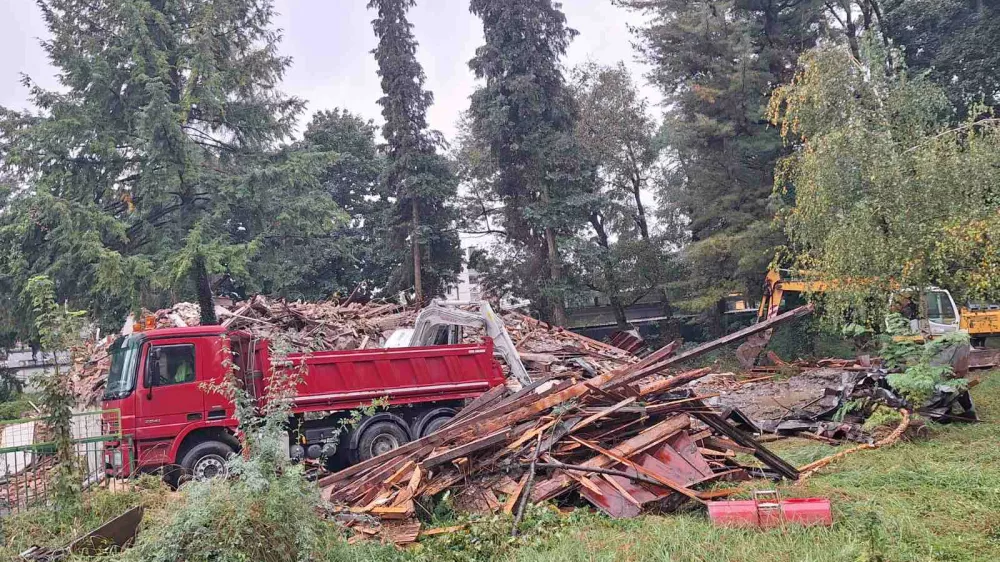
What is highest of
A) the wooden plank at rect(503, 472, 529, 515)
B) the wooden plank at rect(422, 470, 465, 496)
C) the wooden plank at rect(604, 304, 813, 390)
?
the wooden plank at rect(604, 304, 813, 390)

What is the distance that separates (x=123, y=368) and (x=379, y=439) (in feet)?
13.3

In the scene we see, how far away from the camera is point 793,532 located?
588 cm

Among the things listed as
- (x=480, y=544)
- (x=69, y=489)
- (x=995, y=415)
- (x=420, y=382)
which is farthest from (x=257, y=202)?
(x=995, y=415)

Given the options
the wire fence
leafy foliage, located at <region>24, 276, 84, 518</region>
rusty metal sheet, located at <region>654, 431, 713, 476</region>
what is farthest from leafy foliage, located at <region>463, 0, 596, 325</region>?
leafy foliage, located at <region>24, 276, 84, 518</region>

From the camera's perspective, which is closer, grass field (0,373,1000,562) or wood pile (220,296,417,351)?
grass field (0,373,1000,562)

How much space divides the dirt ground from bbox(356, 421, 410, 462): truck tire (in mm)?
5740

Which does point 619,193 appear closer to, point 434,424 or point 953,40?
point 953,40

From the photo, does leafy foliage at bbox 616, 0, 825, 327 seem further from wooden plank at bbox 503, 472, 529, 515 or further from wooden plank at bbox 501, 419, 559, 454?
wooden plank at bbox 503, 472, 529, 515

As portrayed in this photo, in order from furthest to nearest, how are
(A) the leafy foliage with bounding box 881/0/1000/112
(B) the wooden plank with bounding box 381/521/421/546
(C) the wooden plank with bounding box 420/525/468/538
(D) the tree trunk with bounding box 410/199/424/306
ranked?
(D) the tree trunk with bounding box 410/199/424/306
(A) the leafy foliage with bounding box 881/0/1000/112
(C) the wooden plank with bounding box 420/525/468/538
(B) the wooden plank with bounding box 381/521/421/546

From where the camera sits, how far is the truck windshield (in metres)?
10.0

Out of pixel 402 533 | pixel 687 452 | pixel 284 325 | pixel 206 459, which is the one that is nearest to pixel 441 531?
pixel 402 533

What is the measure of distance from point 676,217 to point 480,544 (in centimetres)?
2733

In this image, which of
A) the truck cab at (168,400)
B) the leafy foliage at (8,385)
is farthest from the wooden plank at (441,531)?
the leafy foliage at (8,385)

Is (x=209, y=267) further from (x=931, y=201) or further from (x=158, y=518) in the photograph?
(x=931, y=201)
